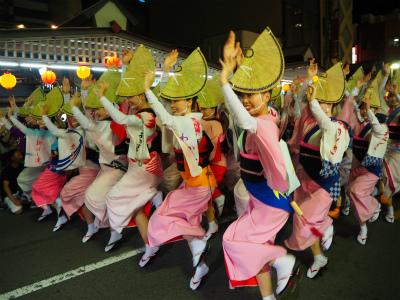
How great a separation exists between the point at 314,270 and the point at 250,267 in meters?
1.26

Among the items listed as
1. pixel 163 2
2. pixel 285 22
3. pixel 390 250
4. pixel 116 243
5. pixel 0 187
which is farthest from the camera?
pixel 163 2

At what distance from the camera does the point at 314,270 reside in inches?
140

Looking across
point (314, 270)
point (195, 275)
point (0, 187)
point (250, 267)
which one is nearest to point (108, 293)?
point (195, 275)

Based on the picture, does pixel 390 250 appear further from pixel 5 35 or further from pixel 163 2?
pixel 163 2

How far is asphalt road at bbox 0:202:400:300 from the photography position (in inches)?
131

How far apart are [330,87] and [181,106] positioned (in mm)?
1586

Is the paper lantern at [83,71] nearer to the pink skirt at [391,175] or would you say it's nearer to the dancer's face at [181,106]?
the dancer's face at [181,106]

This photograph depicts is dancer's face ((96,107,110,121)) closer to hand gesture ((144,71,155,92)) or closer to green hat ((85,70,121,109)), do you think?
green hat ((85,70,121,109))

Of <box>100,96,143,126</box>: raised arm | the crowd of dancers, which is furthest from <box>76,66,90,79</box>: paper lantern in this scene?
<box>100,96,143,126</box>: raised arm

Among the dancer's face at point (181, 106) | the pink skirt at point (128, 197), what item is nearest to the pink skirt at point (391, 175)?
the dancer's face at point (181, 106)

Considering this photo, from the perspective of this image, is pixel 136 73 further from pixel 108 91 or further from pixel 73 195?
pixel 73 195

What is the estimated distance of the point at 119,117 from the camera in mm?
3629

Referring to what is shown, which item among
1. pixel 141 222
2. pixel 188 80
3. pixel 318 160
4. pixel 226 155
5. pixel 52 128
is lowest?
pixel 141 222

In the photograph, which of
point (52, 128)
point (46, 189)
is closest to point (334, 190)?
point (52, 128)
